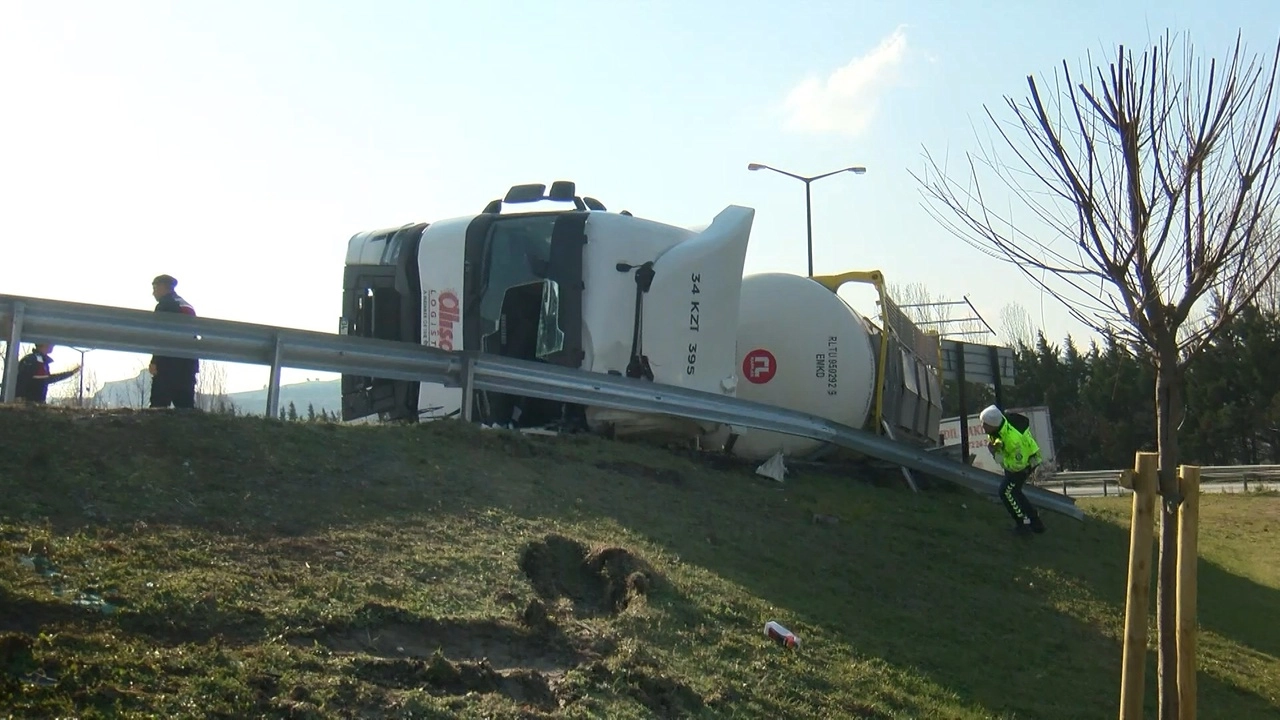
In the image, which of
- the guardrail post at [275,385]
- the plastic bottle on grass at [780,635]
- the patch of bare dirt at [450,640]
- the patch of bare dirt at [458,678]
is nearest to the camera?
the patch of bare dirt at [458,678]

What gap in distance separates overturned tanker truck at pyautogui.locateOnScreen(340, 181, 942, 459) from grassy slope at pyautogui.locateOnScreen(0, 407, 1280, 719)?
1.35 metres

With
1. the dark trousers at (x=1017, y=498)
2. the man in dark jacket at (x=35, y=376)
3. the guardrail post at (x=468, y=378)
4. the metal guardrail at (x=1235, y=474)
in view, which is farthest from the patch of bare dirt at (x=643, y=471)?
the metal guardrail at (x=1235, y=474)

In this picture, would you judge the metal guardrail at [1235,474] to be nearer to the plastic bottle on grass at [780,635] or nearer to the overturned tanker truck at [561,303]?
the overturned tanker truck at [561,303]

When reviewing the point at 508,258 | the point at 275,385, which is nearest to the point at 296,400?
the point at 508,258

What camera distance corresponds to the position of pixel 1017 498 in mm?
12992

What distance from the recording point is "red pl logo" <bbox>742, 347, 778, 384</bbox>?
14.9 metres

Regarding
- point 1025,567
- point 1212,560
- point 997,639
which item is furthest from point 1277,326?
point 997,639

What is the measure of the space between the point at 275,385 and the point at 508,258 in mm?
3485

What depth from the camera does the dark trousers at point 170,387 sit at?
1059 cm

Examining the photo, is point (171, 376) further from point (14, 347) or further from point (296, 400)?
point (296, 400)

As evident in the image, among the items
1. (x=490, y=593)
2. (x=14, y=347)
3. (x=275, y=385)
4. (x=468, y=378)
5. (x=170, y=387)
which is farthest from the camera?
(x=468, y=378)

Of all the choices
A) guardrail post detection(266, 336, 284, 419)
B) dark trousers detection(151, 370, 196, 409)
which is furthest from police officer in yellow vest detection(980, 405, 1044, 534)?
dark trousers detection(151, 370, 196, 409)

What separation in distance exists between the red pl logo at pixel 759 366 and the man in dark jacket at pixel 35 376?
7.25m

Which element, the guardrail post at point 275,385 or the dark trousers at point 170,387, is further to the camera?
the dark trousers at point 170,387
